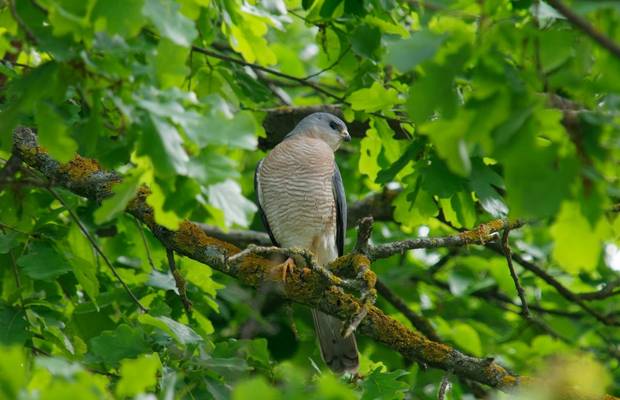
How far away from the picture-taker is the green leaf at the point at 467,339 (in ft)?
22.4

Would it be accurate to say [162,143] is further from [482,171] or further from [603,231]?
[482,171]

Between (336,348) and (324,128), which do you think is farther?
(324,128)

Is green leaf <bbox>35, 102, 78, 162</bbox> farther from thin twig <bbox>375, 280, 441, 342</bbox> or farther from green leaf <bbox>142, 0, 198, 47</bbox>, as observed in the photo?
thin twig <bbox>375, 280, 441, 342</bbox>

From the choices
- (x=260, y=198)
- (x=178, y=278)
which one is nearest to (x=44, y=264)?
(x=178, y=278)

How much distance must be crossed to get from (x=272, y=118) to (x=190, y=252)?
229 cm

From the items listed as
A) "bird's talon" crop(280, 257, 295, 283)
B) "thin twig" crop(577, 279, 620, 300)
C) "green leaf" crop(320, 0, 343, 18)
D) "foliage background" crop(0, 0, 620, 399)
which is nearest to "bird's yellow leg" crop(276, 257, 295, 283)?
"bird's talon" crop(280, 257, 295, 283)

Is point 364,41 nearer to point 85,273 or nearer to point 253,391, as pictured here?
point 85,273

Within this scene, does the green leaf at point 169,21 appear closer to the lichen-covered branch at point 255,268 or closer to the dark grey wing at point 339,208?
the lichen-covered branch at point 255,268

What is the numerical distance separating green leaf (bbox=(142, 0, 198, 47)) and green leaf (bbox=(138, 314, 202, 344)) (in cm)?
145

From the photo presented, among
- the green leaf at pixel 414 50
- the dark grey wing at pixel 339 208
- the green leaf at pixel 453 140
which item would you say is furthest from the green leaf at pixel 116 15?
the dark grey wing at pixel 339 208

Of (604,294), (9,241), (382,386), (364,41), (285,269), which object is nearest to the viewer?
(382,386)

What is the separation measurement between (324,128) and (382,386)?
10.3 ft

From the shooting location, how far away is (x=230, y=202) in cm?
297

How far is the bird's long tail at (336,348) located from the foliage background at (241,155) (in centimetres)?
20
